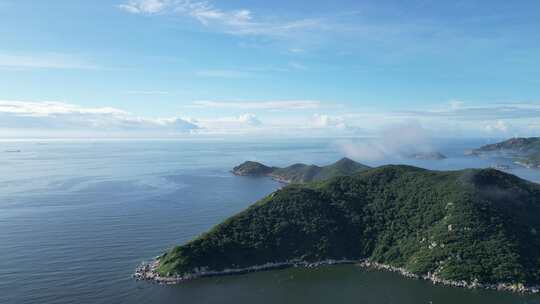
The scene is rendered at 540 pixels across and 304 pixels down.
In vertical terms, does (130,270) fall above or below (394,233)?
below

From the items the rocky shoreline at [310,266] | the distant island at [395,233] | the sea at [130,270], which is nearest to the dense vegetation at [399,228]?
the distant island at [395,233]

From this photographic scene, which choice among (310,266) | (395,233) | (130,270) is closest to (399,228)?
(395,233)

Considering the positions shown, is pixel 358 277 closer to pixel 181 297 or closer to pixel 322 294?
pixel 322 294

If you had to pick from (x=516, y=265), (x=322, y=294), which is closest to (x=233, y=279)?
(x=322, y=294)

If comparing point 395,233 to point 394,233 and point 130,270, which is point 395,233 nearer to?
point 394,233

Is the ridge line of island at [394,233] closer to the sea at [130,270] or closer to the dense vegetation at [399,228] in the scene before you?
the dense vegetation at [399,228]

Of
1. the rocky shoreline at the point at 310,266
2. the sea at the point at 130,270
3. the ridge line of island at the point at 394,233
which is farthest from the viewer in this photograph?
the ridge line of island at the point at 394,233

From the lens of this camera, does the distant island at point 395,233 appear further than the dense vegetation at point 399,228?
No

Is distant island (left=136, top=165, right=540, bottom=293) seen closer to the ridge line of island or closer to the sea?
the ridge line of island
